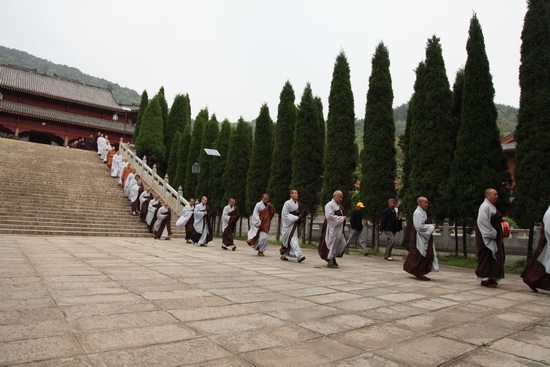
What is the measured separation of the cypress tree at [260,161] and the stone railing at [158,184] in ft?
10.7

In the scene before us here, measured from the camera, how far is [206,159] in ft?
73.1

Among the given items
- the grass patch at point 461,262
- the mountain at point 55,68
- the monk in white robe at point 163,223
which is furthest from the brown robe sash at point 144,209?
the mountain at point 55,68

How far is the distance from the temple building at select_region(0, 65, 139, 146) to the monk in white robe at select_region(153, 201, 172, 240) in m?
25.0

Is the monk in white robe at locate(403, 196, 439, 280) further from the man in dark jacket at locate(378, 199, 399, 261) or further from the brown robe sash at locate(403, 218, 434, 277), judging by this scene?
the man in dark jacket at locate(378, 199, 399, 261)

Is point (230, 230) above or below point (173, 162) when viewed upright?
below

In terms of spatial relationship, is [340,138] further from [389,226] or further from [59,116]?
[59,116]

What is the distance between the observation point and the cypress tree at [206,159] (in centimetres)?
2184

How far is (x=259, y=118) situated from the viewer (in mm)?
18812

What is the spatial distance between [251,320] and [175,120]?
33216 millimetres

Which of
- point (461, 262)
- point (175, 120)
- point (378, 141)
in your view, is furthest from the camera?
point (175, 120)

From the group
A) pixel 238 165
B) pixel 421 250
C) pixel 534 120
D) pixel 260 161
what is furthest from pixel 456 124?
pixel 238 165

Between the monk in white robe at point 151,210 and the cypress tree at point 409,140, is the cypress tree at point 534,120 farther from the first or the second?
the monk in white robe at point 151,210

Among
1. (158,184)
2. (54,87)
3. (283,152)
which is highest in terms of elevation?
(54,87)

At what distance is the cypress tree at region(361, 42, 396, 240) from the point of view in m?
12.9
